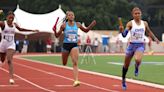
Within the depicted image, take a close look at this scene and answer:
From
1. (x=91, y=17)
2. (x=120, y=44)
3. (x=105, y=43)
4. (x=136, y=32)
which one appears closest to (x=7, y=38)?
(x=136, y=32)

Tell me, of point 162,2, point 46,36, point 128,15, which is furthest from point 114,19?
point 46,36

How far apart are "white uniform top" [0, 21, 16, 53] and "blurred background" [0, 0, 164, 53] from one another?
129ft

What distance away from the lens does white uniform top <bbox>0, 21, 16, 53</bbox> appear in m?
16.0

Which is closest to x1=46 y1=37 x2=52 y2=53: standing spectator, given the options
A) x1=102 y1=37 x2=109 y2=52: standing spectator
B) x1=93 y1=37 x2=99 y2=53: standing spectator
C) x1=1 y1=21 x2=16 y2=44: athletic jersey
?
x1=93 y1=37 x2=99 y2=53: standing spectator

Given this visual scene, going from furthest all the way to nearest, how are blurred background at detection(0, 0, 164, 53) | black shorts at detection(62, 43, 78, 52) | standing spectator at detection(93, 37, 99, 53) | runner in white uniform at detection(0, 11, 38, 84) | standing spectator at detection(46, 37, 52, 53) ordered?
standing spectator at detection(93, 37, 99, 53), blurred background at detection(0, 0, 164, 53), standing spectator at detection(46, 37, 52, 53), runner in white uniform at detection(0, 11, 38, 84), black shorts at detection(62, 43, 78, 52)

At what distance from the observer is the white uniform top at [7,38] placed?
1595 centimetres

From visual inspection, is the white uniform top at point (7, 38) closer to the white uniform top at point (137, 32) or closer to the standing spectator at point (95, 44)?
the white uniform top at point (137, 32)

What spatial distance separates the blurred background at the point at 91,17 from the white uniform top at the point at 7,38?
39.2 metres

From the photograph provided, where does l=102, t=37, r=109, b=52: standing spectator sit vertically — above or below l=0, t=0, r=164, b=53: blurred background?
below

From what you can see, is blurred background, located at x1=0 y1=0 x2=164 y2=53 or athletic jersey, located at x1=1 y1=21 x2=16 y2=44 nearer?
athletic jersey, located at x1=1 y1=21 x2=16 y2=44

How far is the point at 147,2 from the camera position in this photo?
271 feet

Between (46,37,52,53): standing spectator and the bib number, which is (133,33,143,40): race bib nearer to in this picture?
the bib number

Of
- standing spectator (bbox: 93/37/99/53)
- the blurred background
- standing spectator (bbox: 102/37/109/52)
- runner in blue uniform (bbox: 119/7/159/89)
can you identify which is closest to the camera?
runner in blue uniform (bbox: 119/7/159/89)

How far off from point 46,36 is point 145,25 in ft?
148
